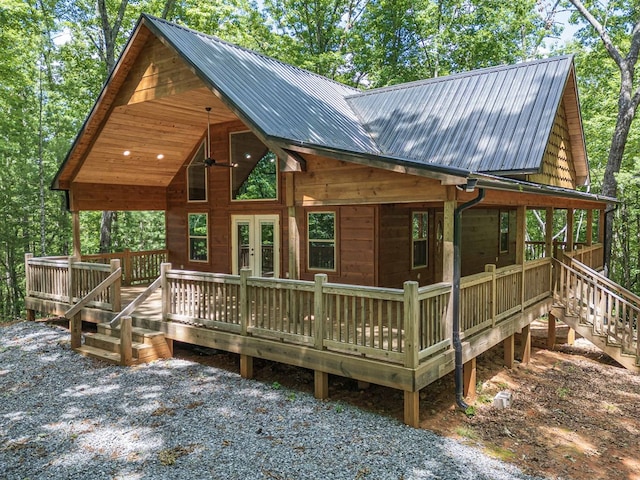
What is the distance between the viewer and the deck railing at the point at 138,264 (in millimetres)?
12188

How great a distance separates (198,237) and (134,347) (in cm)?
497

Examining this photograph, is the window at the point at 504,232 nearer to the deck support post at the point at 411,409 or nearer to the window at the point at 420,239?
the window at the point at 420,239

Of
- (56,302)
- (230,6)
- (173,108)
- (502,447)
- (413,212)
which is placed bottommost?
(502,447)

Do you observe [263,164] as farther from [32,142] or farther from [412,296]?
[32,142]

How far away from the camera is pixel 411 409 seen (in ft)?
18.5

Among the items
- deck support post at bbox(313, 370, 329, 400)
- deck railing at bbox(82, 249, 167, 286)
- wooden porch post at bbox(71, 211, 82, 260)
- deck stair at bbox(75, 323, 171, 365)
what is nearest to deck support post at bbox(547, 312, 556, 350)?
deck support post at bbox(313, 370, 329, 400)

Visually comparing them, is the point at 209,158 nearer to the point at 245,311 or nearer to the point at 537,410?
the point at 245,311

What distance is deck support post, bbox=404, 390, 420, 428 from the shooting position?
18.4ft

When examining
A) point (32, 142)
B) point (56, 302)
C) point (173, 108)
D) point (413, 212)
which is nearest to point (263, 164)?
point (173, 108)

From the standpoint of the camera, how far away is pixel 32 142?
20500 millimetres

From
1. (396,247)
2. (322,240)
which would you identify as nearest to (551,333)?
(396,247)

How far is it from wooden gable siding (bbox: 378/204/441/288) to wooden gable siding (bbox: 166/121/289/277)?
232 centimetres

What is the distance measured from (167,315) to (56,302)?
12.4 feet

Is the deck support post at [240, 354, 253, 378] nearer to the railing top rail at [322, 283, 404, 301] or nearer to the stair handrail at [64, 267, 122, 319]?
the railing top rail at [322, 283, 404, 301]
